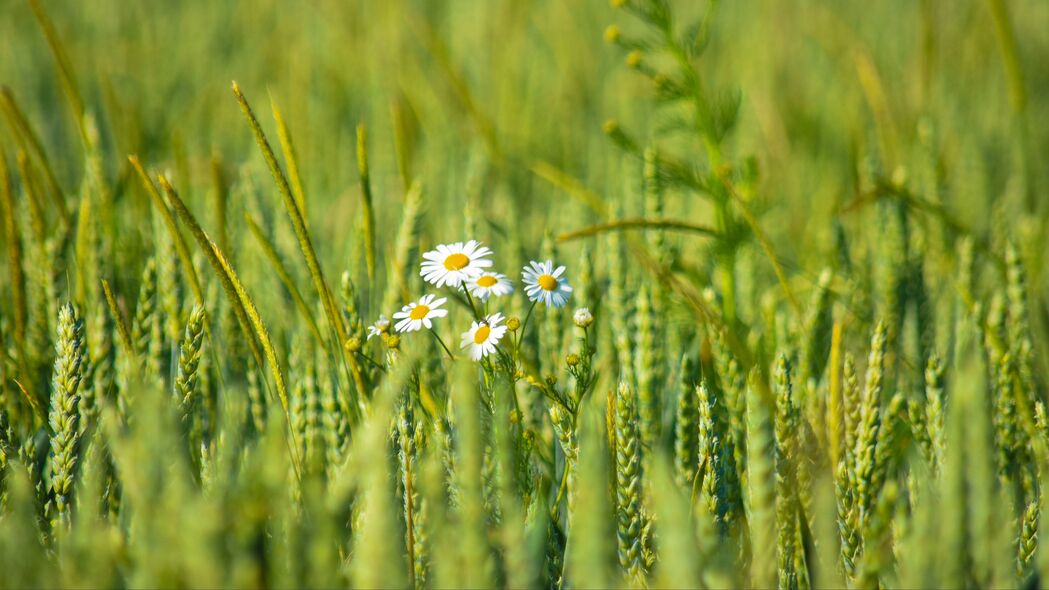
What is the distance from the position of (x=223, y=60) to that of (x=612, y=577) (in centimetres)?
227

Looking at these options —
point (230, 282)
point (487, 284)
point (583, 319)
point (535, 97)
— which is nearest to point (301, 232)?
point (230, 282)

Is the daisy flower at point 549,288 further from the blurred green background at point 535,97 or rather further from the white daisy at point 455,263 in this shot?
the blurred green background at point 535,97

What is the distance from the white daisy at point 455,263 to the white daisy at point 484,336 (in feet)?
0.24

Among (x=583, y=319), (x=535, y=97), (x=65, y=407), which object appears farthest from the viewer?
(x=535, y=97)

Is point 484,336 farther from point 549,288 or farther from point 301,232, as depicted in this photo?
point 301,232

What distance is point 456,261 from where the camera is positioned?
95 cm

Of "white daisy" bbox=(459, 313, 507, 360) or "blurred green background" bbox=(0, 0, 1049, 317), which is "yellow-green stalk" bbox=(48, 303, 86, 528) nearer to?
"white daisy" bbox=(459, 313, 507, 360)

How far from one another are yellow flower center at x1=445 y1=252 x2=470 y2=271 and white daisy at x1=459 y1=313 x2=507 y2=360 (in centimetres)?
10

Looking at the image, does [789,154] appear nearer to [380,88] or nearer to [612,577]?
[380,88]

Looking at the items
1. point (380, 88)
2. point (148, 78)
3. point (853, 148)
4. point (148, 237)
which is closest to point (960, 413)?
point (148, 237)

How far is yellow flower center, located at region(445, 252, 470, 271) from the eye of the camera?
95 cm

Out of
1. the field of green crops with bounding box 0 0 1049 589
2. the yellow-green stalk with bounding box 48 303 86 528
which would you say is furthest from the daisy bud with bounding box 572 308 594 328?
the yellow-green stalk with bounding box 48 303 86 528

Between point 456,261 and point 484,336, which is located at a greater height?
point 456,261

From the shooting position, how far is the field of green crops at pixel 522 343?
596 mm
